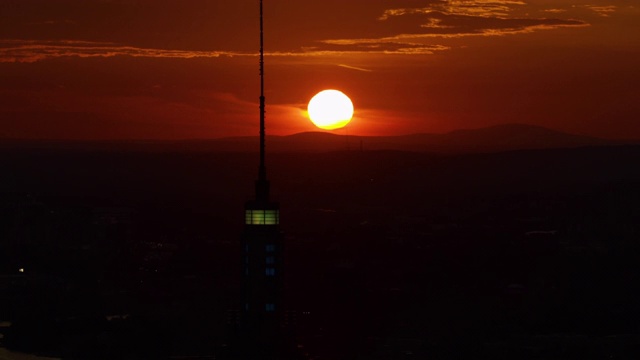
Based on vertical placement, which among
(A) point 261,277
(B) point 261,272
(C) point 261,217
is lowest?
(A) point 261,277

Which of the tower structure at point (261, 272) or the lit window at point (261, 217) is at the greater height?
the lit window at point (261, 217)

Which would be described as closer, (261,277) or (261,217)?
(261,217)

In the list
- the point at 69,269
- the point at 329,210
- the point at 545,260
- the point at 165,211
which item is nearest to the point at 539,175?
the point at 329,210

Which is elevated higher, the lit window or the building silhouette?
the lit window

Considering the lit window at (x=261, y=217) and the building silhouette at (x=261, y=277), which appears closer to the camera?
the lit window at (x=261, y=217)

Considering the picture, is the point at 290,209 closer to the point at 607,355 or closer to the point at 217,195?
the point at 217,195

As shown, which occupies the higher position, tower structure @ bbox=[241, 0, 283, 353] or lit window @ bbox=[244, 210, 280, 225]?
lit window @ bbox=[244, 210, 280, 225]

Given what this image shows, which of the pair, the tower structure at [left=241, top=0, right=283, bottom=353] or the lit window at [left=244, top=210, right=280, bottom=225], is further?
the tower structure at [left=241, top=0, right=283, bottom=353]

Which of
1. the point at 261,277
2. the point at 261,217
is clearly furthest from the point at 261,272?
the point at 261,217

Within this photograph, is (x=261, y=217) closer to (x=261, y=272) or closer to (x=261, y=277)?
(x=261, y=272)

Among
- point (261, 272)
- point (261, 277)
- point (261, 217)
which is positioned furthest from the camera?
point (261, 277)
